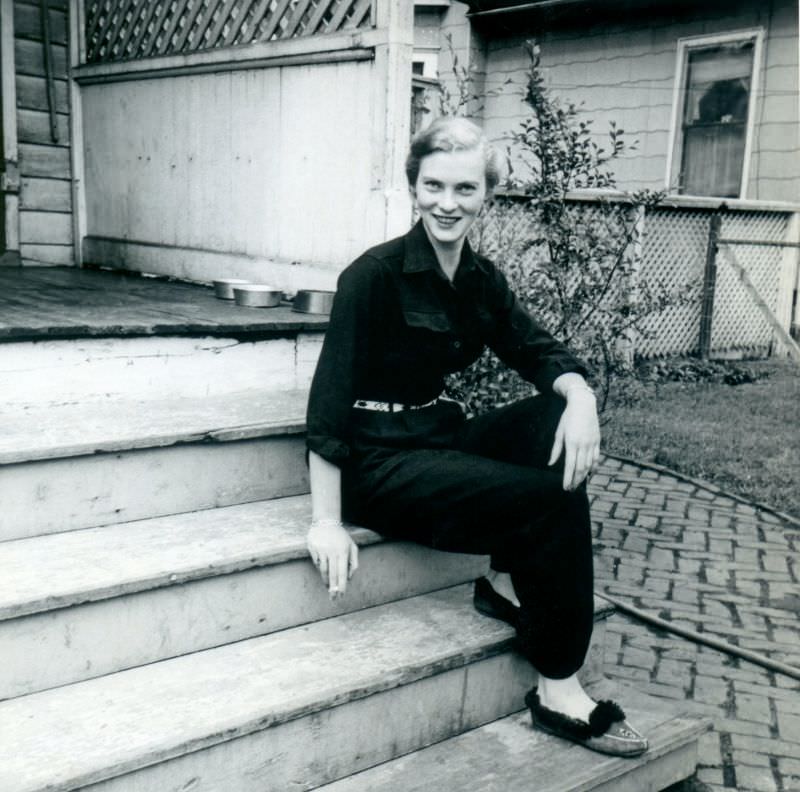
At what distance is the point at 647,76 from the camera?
10.1 m

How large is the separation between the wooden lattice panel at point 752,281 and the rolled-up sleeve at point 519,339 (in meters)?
6.64

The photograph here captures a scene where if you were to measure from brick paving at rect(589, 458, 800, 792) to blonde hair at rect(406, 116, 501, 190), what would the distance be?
→ 1775 millimetres

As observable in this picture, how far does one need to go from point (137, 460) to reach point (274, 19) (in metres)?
2.58

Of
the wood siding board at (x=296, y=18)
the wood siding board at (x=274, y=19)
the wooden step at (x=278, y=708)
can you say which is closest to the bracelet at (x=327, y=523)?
the wooden step at (x=278, y=708)

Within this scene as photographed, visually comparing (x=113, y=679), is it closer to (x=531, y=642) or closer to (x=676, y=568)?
(x=531, y=642)

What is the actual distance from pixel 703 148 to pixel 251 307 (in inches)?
295

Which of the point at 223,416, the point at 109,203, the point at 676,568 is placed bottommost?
the point at 676,568

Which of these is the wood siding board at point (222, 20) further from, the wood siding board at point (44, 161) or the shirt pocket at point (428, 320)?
the shirt pocket at point (428, 320)

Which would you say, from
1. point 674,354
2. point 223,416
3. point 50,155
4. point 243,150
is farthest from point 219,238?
point 674,354

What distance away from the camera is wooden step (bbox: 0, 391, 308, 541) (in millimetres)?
2449

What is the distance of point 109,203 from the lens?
5.59 m

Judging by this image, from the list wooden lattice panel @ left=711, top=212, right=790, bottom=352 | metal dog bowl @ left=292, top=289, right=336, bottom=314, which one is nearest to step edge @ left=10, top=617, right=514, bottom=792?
metal dog bowl @ left=292, top=289, right=336, bottom=314

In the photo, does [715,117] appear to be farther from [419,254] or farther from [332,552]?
[332,552]

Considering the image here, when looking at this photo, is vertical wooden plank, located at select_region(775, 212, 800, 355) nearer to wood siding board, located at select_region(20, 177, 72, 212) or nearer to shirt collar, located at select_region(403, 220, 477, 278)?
wood siding board, located at select_region(20, 177, 72, 212)
